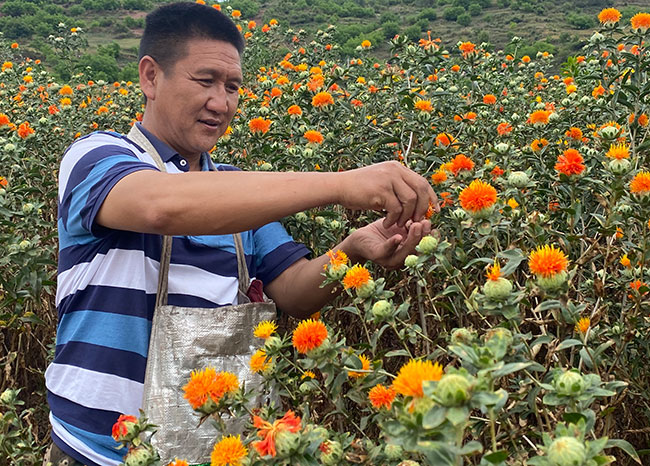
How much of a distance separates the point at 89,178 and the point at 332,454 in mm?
999

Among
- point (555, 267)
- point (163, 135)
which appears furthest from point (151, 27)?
point (555, 267)

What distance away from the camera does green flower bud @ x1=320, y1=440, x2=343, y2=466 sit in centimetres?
108

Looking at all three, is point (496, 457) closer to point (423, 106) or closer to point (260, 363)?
point (260, 363)

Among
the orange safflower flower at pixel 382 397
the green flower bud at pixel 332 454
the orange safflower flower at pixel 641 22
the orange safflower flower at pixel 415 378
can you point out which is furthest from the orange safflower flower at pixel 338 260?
the orange safflower flower at pixel 641 22

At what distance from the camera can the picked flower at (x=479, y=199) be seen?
1417mm

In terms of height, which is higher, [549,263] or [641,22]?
[641,22]

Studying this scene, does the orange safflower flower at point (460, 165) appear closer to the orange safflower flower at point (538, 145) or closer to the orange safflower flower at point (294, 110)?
the orange safflower flower at point (538, 145)

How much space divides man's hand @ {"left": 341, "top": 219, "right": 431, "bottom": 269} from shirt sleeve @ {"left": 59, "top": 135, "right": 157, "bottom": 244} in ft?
2.12

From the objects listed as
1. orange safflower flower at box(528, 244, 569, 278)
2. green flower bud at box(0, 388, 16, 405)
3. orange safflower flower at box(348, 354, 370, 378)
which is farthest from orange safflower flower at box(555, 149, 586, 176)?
green flower bud at box(0, 388, 16, 405)

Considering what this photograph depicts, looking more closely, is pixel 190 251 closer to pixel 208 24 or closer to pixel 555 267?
pixel 208 24

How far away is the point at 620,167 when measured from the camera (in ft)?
5.17

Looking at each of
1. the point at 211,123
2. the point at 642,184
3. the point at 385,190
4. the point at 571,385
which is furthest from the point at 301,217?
the point at 571,385

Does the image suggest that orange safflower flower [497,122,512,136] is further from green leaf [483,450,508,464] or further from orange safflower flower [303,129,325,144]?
green leaf [483,450,508,464]

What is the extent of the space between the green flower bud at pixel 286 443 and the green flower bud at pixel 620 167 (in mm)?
1067
